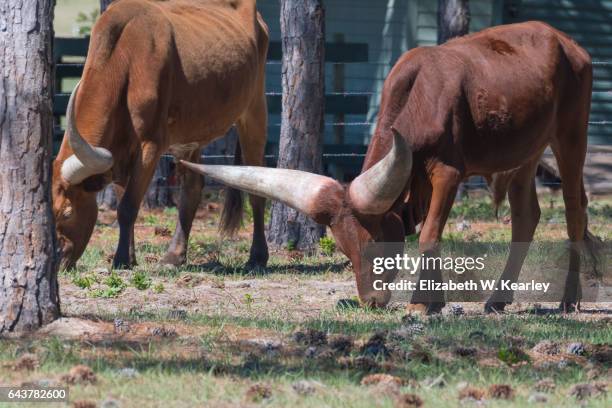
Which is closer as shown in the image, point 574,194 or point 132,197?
point 574,194

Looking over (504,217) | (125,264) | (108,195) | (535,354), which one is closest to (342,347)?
(535,354)

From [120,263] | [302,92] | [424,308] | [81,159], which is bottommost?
[120,263]

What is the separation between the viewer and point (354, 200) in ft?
25.3

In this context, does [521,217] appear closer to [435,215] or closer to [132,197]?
[435,215]

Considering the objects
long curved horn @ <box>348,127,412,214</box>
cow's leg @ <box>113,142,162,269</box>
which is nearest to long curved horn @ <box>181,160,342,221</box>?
long curved horn @ <box>348,127,412,214</box>

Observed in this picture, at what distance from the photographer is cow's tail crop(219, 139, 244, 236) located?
1153 centimetres

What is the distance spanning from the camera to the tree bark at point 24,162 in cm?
639

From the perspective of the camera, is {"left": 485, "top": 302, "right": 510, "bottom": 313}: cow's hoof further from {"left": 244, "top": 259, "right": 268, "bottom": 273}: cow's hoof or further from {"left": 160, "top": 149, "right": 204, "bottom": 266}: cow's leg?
{"left": 160, "top": 149, "right": 204, "bottom": 266}: cow's leg

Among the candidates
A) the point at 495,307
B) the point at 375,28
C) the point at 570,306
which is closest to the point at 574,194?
the point at 570,306

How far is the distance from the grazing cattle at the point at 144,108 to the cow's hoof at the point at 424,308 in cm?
258

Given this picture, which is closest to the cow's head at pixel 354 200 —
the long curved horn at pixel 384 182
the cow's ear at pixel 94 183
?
the long curved horn at pixel 384 182

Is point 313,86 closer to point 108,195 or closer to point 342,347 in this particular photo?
point 108,195

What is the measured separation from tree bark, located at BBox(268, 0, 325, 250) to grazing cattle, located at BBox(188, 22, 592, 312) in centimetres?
286

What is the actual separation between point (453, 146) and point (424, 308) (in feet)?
3.50
